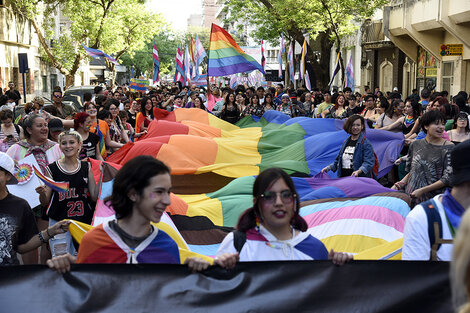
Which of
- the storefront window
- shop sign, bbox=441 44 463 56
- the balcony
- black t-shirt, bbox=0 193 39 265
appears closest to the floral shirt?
black t-shirt, bbox=0 193 39 265

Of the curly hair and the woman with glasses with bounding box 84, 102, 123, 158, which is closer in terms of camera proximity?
the curly hair

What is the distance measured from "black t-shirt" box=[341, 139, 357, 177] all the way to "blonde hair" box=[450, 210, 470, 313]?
25.1 feet

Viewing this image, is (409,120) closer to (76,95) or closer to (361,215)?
(361,215)

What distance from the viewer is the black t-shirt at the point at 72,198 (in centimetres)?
646

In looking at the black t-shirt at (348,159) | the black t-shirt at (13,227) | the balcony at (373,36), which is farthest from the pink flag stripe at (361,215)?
the balcony at (373,36)

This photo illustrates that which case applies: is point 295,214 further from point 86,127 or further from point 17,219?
point 86,127

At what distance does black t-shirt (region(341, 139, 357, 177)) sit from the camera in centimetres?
952

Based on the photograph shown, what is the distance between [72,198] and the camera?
653cm

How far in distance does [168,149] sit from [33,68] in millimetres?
34400

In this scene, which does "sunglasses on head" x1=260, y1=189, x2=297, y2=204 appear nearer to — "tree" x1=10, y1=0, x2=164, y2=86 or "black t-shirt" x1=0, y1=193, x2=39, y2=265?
"black t-shirt" x1=0, y1=193, x2=39, y2=265

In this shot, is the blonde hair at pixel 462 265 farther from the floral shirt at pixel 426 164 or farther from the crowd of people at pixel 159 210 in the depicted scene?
the floral shirt at pixel 426 164

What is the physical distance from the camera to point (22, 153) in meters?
7.58

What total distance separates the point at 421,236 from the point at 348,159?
5770 mm

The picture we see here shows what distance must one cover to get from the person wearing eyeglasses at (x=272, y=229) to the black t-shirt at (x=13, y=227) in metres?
1.67
